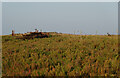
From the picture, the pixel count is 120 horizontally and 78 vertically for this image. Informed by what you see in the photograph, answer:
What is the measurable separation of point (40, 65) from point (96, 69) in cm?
303

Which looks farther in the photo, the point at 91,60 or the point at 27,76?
the point at 91,60

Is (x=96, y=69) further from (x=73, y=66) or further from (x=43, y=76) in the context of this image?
(x=43, y=76)

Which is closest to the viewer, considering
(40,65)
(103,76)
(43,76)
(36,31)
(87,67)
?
(103,76)

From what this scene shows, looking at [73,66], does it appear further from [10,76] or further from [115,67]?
[10,76]

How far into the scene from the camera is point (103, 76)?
526cm

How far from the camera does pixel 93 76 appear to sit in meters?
5.28

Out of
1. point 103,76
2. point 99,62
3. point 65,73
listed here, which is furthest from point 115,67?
point 65,73

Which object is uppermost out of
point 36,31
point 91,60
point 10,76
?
point 36,31

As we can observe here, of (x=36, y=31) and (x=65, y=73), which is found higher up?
(x=36, y=31)

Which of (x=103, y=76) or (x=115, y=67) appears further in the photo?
(x=115, y=67)

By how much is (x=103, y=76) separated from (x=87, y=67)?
0.95 metres

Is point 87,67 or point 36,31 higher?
point 36,31

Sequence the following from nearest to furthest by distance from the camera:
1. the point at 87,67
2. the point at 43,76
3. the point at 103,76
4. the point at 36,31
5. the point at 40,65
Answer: the point at 103,76 < the point at 43,76 < the point at 87,67 < the point at 40,65 < the point at 36,31

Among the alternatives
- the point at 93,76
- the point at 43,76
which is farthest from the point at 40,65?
the point at 93,76
